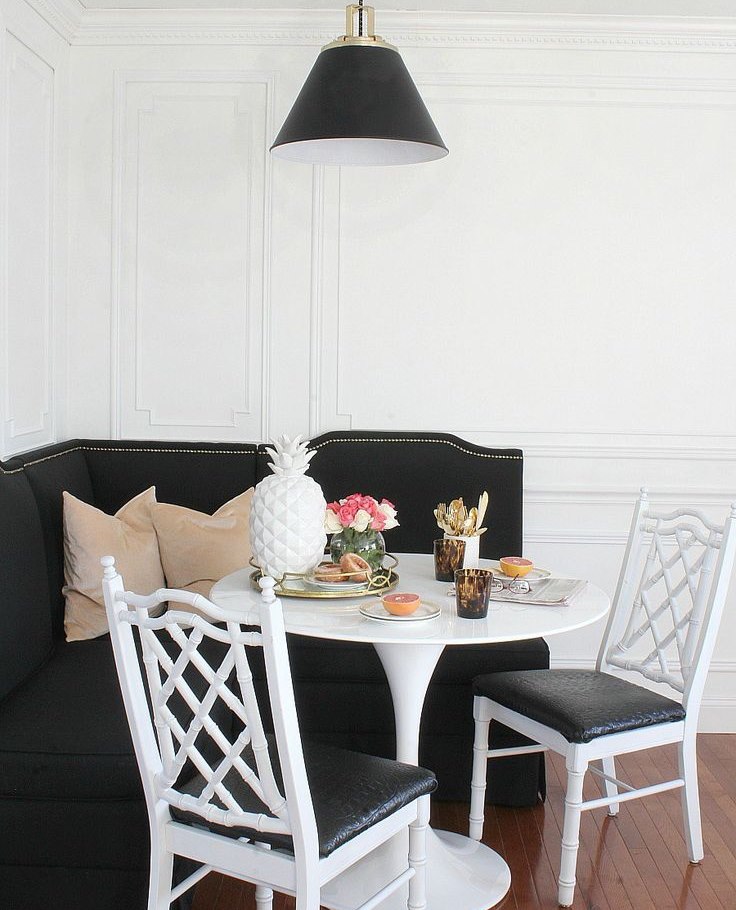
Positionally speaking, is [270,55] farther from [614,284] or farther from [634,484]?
[634,484]

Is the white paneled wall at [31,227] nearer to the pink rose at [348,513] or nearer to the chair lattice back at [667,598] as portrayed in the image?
the pink rose at [348,513]

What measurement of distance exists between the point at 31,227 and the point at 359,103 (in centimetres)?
151

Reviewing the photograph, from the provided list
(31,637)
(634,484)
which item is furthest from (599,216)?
(31,637)

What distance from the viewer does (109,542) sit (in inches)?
126

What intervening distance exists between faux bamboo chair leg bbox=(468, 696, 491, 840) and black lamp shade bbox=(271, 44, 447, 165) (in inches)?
61.9

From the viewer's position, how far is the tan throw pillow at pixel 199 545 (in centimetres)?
329

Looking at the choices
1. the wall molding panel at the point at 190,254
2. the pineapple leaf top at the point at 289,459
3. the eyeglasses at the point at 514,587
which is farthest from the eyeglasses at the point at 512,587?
the wall molding panel at the point at 190,254

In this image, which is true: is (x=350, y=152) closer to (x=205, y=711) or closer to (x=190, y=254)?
(x=190, y=254)

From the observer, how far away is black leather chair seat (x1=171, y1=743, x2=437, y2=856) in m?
1.90

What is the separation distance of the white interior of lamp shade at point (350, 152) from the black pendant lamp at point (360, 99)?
24cm

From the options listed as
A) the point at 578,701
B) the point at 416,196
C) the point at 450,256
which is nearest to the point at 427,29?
the point at 416,196

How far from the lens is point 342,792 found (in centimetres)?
202

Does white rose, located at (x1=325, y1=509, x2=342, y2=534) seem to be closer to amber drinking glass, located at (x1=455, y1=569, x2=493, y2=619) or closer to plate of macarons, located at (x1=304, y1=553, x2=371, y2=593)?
plate of macarons, located at (x1=304, y1=553, x2=371, y2=593)

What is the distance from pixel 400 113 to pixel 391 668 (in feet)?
4.58
